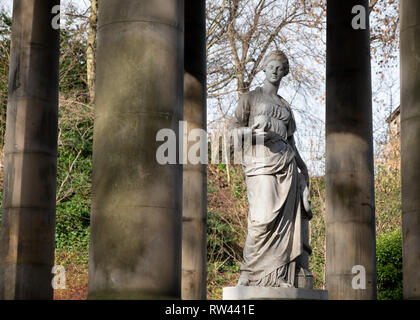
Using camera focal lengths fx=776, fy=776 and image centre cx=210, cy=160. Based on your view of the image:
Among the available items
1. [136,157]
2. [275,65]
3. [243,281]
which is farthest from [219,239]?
[136,157]

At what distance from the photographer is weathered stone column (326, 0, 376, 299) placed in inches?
798

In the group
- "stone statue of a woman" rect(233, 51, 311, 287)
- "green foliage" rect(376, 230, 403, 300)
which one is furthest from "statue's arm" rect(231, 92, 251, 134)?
"green foliage" rect(376, 230, 403, 300)

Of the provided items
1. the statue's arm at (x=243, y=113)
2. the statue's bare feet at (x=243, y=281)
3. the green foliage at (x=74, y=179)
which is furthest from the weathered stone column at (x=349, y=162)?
the green foliage at (x=74, y=179)

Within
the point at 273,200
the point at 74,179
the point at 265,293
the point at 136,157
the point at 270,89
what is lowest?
the point at 265,293

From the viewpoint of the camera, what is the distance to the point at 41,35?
21.0 m

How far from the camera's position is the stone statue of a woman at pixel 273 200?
15.6 m

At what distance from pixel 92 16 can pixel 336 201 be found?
81.3ft

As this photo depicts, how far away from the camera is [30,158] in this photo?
67.0ft

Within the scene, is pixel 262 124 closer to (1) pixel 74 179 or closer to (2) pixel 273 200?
(2) pixel 273 200

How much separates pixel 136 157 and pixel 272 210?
4.19 m

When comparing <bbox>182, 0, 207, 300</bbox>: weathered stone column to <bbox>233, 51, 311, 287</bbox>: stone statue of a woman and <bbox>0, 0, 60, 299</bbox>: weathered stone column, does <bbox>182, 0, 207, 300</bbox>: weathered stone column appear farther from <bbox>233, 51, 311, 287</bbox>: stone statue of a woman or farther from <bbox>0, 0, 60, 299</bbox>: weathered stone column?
<bbox>233, 51, 311, 287</bbox>: stone statue of a woman
